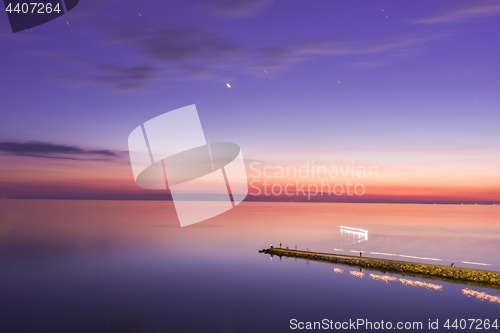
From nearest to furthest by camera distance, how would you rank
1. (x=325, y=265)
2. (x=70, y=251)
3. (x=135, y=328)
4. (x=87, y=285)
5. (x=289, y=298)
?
(x=135, y=328) → (x=289, y=298) → (x=87, y=285) → (x=325, y=265) → (x=70, y=251)

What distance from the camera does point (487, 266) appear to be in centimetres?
5175

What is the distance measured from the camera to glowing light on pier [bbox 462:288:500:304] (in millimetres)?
33000

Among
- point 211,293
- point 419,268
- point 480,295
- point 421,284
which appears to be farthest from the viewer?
point 419,268

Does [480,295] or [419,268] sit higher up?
[419,268]

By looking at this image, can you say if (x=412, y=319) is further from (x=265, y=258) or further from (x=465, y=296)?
(x=265, y=258)

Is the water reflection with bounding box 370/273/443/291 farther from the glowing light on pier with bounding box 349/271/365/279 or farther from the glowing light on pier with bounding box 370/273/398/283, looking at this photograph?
the glowing light on pier with bounding box 349/271/365/279

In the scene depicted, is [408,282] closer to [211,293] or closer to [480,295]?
[480,295]

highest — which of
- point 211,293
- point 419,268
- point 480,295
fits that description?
point 419,268

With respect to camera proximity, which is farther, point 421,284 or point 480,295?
point 421,284

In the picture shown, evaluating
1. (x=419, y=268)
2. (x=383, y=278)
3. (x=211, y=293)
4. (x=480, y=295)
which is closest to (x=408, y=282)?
(x=383, y=278)

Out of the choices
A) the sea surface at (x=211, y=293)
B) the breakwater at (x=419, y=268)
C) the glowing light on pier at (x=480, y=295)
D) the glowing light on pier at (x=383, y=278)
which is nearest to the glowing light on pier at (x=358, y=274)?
the sea surface at (x=211, y=293)

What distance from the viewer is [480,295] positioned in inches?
1352

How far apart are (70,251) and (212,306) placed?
142 feet

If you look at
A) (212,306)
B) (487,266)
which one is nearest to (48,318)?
(212,306)
